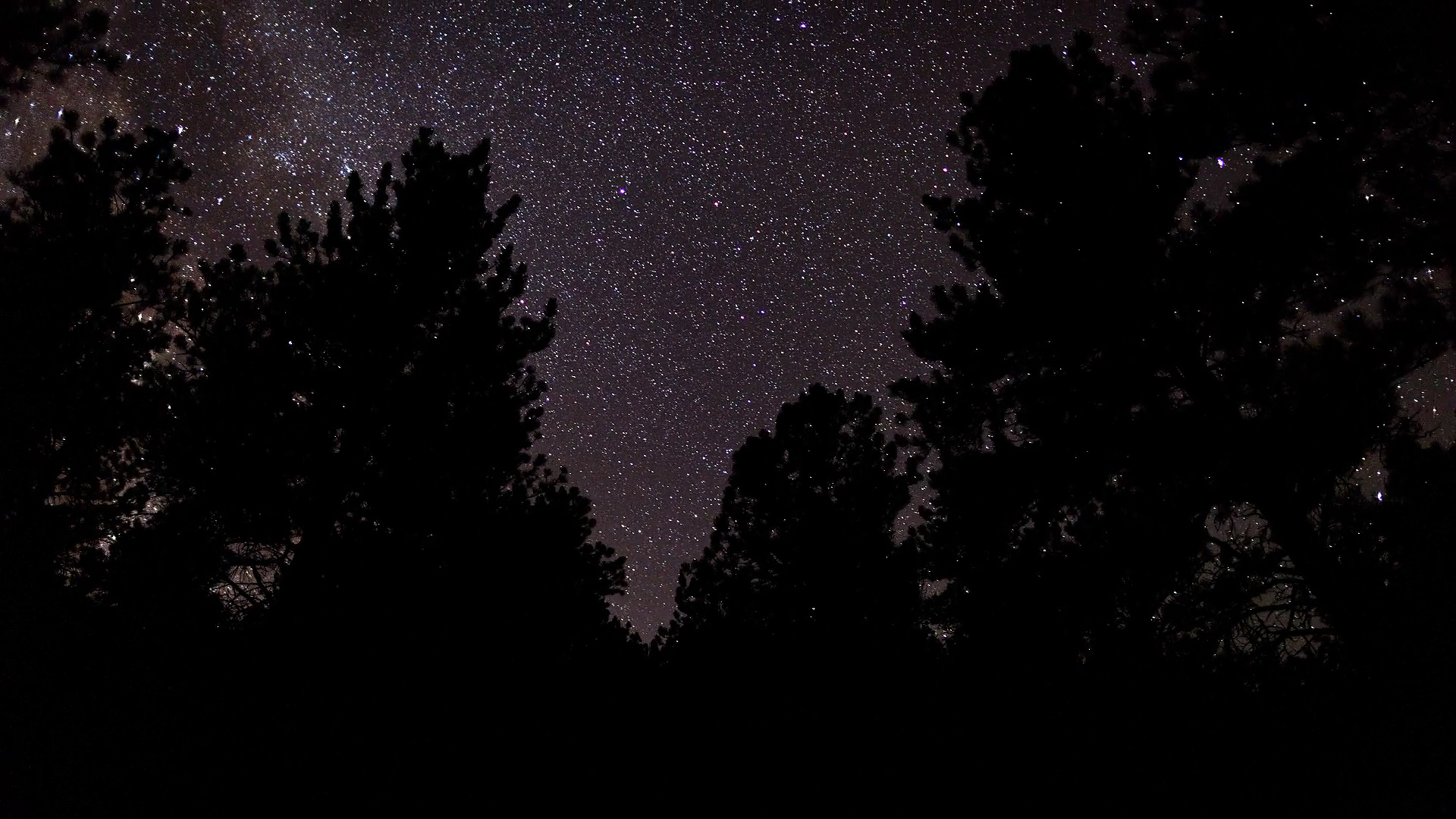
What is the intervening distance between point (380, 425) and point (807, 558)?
9075mm

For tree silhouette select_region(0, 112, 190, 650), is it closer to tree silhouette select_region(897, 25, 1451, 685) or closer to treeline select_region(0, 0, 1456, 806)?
treeline select_region(0, 0, 1456, 806)

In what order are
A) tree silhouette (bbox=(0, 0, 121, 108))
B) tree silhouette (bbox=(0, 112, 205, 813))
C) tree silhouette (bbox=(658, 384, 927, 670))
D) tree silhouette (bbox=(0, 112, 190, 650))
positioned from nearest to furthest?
tree silhouette (bbox=(0, 0, 121, 108)) < tree silhouette (bbox=(0, 112, 205, 813)) < tree silhouette (bbox=(0, 112, 190, 650)) < tree silhouette (bbox=(658, 384, 927, 670))

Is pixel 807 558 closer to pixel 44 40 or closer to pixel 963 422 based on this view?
pixel 963 422

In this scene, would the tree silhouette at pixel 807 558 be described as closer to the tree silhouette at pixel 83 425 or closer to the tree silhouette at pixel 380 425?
the tree silhouette at pixel 380 425

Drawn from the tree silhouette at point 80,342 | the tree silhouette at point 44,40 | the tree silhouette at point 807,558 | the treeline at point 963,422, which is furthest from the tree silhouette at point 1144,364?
the tree silhouette at point 80,342

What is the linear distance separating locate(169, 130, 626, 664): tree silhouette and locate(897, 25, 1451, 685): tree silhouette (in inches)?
255

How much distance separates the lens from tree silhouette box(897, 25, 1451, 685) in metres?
6.67

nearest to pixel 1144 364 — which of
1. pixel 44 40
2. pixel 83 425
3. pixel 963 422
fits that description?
pixel 963 422

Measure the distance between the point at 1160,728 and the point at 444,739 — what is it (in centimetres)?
759

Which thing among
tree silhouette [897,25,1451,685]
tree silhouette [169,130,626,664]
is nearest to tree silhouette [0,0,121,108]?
tree silhouette [169,130,626,664]

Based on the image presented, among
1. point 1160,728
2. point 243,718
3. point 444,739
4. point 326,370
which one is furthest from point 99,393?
point 1160,728

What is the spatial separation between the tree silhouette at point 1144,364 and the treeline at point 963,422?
0.13ft

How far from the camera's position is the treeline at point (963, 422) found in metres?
6.58

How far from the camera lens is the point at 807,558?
1519 cm
